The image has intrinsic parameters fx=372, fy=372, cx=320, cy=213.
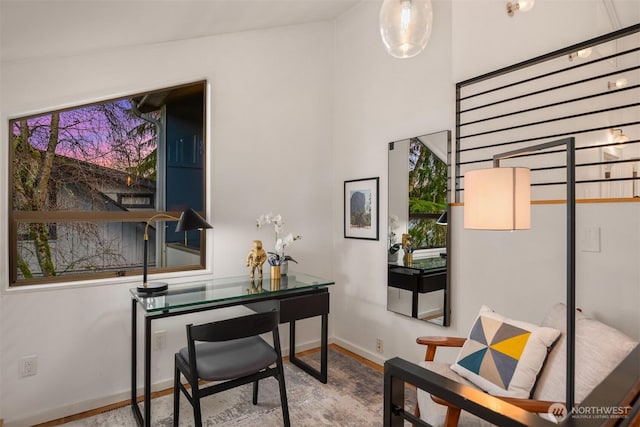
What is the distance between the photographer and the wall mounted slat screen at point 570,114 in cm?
177

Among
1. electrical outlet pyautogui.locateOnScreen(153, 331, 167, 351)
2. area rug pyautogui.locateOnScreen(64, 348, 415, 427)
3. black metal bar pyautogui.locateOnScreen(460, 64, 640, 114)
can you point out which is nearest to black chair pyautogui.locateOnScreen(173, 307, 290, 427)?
area rug pyautogui.locateOnScreen(64, 348, 415, 427)

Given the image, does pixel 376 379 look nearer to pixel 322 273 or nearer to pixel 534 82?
pixel 322 273

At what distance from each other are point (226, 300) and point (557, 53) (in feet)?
7.73

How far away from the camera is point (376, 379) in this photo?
2.86 m

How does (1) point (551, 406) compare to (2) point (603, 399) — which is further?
(1) point (551, 406)

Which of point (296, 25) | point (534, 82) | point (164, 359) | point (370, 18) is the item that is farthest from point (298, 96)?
point (164, 359)

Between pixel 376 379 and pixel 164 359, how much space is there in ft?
5.21

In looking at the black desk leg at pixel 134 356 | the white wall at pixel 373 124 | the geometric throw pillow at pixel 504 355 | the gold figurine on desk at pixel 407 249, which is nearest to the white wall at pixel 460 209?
the white wall at pixel 373 124

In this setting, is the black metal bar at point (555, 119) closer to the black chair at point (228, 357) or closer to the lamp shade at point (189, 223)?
the black chair at point (228, 357)

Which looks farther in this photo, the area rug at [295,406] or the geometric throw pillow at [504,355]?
the area rug at [295,406]

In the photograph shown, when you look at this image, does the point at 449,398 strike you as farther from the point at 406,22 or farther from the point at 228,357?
the point at 228,357

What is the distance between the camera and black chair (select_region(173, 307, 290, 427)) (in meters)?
Result: 1.85

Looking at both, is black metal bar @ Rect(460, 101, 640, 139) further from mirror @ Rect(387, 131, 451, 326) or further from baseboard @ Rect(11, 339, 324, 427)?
baseboard @ Rect(11, 339, 324, 427)

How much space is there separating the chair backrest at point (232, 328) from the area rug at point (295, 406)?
74 cm
